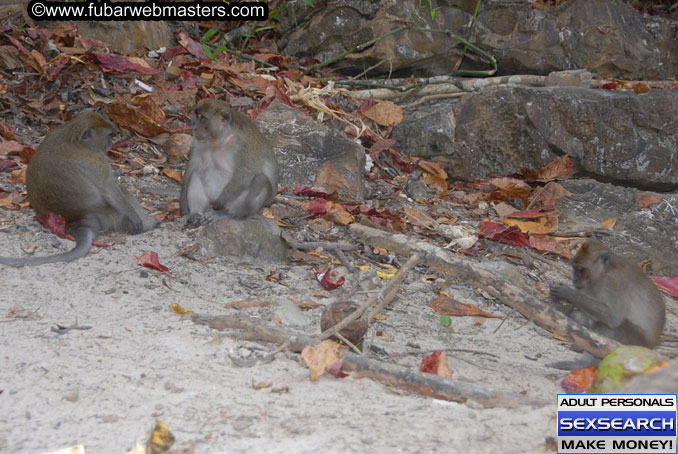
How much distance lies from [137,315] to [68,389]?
35.5 inches

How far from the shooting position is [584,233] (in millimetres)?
5762

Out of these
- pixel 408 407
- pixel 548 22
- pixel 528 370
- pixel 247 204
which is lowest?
pixel 528 370

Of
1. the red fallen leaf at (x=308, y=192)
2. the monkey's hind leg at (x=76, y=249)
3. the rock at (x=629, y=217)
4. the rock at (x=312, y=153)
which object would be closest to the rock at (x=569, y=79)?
the rock at (x=629, y=217)

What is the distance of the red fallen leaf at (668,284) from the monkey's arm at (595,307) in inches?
59.4

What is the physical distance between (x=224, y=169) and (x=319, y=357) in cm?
270

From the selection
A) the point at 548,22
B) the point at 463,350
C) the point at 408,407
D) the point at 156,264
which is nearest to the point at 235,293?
the point at 156,264

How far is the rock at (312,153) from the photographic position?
5.96 metres

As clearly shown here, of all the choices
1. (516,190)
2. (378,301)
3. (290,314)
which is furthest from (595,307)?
(516,190)

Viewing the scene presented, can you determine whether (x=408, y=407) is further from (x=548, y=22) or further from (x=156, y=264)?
(x=548, y=22)

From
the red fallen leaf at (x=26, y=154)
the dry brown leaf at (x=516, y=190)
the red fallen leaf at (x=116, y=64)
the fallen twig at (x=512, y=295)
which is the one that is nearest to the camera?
the fallen twig at (x=512, y=295)

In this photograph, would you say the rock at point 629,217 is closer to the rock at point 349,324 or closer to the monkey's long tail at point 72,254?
the rock at point 349,324

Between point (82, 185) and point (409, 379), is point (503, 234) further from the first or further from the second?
point (82, 185)

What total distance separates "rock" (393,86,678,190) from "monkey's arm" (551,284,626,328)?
2980mm

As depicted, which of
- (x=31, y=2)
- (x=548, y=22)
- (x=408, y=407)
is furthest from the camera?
(x=548, y=22)
